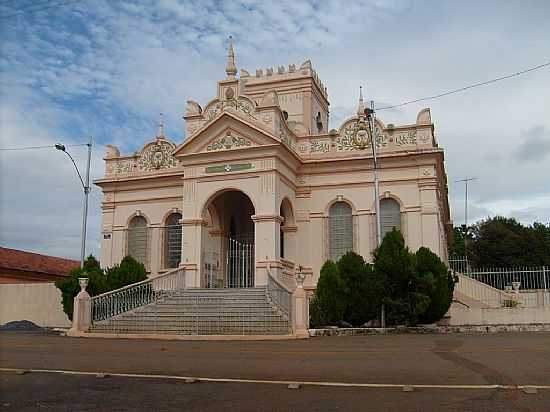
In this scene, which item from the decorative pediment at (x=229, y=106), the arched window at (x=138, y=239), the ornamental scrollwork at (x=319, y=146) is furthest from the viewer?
the arched window at (x=138, y=239)

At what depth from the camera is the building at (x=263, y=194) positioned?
947 inches

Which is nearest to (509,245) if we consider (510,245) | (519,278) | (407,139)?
(510,245)

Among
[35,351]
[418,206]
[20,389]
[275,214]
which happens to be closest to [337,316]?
[275,214]

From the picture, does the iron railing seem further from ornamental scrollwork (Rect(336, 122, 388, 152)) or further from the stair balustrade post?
ornamental scrollwork (Rect(336, 122, 388, 152))

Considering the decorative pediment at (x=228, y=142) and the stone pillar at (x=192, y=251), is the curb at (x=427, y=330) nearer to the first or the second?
the stone pillar at (x=192, y=251)

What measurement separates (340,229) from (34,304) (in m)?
14.7

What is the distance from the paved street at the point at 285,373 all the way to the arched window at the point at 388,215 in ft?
31.6

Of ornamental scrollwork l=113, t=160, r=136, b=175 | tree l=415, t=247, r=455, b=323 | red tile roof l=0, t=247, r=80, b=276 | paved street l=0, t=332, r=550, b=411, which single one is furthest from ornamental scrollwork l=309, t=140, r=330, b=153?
red tile roof l=0, t=247, r=80, b=276

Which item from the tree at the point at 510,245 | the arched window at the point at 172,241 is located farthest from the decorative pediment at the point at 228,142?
the tree at the point at 510,245

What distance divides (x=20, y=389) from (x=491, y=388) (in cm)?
656

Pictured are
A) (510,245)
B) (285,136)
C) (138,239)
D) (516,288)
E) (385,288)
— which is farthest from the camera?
(510,245)

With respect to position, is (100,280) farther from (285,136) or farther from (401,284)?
(401,284)

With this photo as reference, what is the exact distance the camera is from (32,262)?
36594 mm

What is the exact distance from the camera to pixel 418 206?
24.9 m
